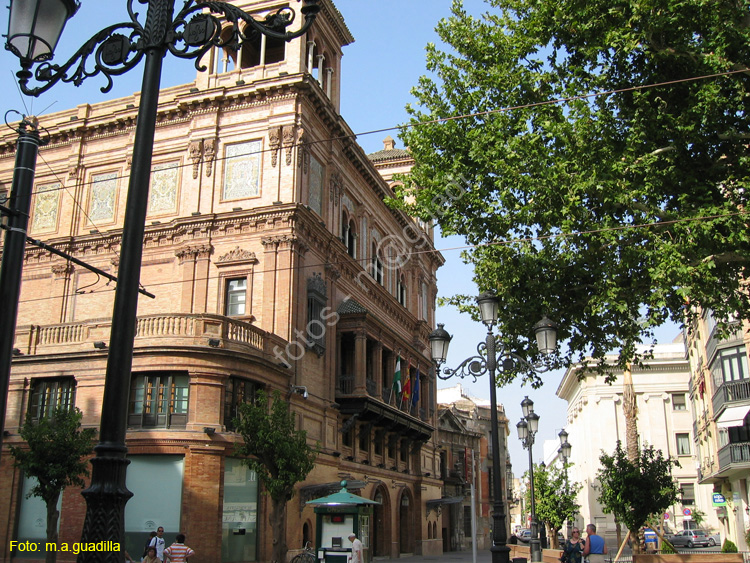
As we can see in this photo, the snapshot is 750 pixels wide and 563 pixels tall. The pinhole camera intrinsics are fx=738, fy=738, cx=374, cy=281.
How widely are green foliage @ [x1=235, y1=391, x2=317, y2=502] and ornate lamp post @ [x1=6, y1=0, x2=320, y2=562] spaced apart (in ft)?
52.7

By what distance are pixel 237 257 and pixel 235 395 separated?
6547 mm

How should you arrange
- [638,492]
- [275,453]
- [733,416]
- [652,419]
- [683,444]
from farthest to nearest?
[652,419] → [683,444] → [733,416] → [638,492] → [275,453]

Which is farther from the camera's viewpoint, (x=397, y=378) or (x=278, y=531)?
(x=397, y=378)

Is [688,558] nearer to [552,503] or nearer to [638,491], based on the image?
[638,491]

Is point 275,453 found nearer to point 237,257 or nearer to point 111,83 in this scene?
point 237,257

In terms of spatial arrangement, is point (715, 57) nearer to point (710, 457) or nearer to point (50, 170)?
point (50, 170)

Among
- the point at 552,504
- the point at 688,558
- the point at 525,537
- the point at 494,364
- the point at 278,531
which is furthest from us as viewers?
the point at 525,537

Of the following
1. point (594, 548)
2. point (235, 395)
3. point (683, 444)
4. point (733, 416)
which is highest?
point (683, 444)

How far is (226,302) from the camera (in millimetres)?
29000

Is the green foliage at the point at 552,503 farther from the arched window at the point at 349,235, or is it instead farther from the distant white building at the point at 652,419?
the distant white building at the point at 652,419

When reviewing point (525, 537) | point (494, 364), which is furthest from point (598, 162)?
point (525, 537)

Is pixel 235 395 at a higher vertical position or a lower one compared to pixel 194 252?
lower

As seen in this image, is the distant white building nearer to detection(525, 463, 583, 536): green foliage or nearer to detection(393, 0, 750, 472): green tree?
detection(525, 463, 583, 536): green foliage

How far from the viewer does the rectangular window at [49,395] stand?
2505cm
